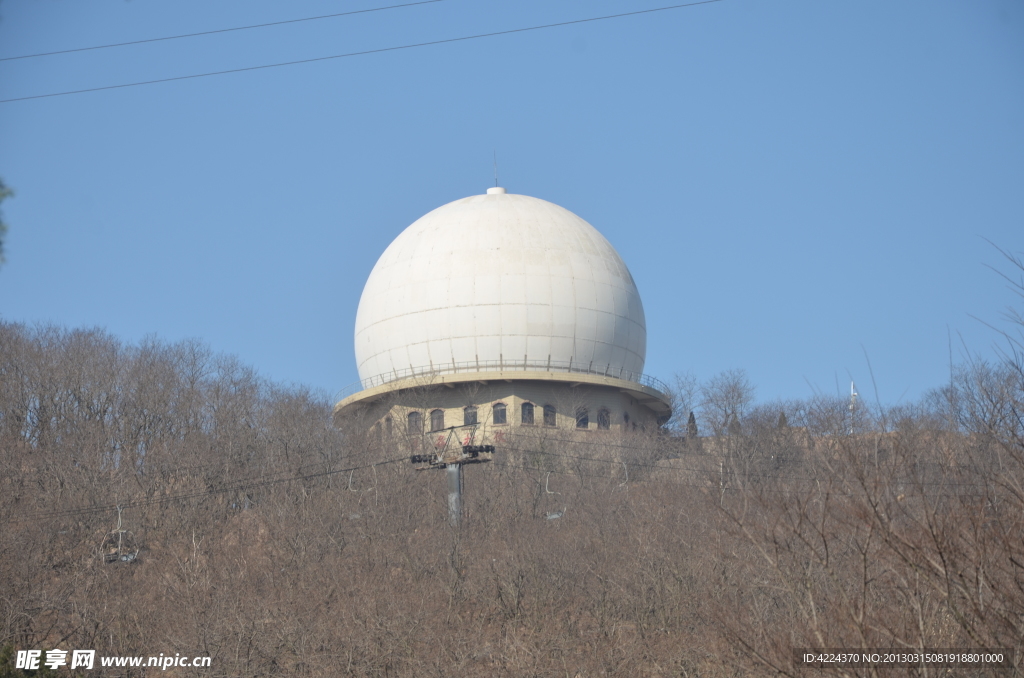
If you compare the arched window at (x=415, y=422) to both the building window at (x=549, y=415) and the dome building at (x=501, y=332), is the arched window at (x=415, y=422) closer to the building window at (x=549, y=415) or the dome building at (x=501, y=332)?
the dome building at (x=501, y=332)

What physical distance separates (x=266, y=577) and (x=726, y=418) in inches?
1000

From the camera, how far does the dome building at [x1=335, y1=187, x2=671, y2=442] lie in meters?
46.4

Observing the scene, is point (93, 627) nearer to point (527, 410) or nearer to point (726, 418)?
point (527, 410)

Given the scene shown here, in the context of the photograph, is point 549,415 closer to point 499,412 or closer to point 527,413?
point 527,413

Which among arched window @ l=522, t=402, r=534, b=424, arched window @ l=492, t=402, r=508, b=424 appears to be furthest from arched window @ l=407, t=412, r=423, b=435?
arched window @ l=522, t=402, r=534, b=424

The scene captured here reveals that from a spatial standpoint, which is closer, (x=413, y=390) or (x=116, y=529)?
(x=116, y=529)

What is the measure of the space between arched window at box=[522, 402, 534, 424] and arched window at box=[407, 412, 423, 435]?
13.0 ft

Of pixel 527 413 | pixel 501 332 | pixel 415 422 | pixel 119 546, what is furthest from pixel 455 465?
pixel 501 332

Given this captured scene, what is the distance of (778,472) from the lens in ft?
129

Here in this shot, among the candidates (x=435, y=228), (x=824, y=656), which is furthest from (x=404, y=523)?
(x=824, y=656)

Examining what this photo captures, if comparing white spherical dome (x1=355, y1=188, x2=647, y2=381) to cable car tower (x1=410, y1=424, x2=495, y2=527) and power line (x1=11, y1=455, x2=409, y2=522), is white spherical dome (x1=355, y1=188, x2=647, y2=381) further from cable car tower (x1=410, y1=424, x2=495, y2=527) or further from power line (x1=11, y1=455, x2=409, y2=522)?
cable car tower (x1=410, y1=424, x2=495, y2=527)

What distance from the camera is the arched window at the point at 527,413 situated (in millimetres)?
46072

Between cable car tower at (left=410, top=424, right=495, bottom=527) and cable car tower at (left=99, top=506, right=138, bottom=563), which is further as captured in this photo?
cable car tower at (left=410, top=424, right=495, bottom=527)

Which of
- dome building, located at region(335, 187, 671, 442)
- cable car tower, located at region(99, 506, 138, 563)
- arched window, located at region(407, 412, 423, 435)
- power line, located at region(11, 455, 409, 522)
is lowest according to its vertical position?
cable car tower, located at region(99, 506, 138, 563)
